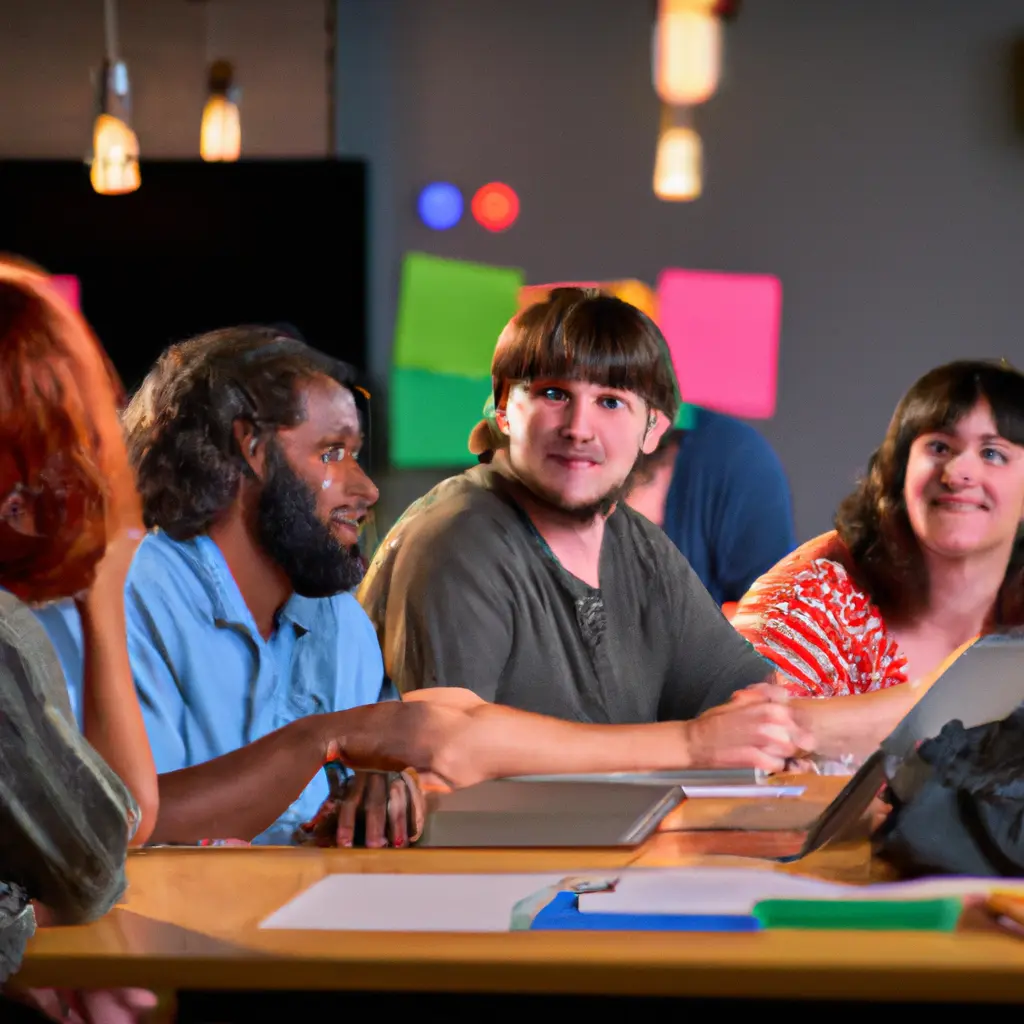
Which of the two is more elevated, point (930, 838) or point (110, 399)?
point (110, 399)

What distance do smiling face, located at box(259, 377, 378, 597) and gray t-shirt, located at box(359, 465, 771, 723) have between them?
0.10 meters

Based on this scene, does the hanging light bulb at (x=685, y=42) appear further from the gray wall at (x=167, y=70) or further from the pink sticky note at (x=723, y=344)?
the gray wall at (x=167, y=70)

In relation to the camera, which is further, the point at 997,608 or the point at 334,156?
the point at 334,156

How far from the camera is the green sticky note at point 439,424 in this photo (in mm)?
2137

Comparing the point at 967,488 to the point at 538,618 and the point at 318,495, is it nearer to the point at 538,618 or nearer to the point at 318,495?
the point at 538,618

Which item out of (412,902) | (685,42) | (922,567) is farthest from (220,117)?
(412,902)

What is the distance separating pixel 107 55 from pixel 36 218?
1.44 feet

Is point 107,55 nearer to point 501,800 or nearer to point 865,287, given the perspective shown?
point 865,287

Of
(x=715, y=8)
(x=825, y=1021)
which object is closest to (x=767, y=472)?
(x=715, y=8)

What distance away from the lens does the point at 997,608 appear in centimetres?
192

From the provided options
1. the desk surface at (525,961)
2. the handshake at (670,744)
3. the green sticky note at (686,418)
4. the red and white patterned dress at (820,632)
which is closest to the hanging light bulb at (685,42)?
the green sticky note at (686,418)

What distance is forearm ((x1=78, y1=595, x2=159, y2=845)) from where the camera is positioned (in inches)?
42.0

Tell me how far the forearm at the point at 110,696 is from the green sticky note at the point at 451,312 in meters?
1.09

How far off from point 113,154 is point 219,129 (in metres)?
0.39
